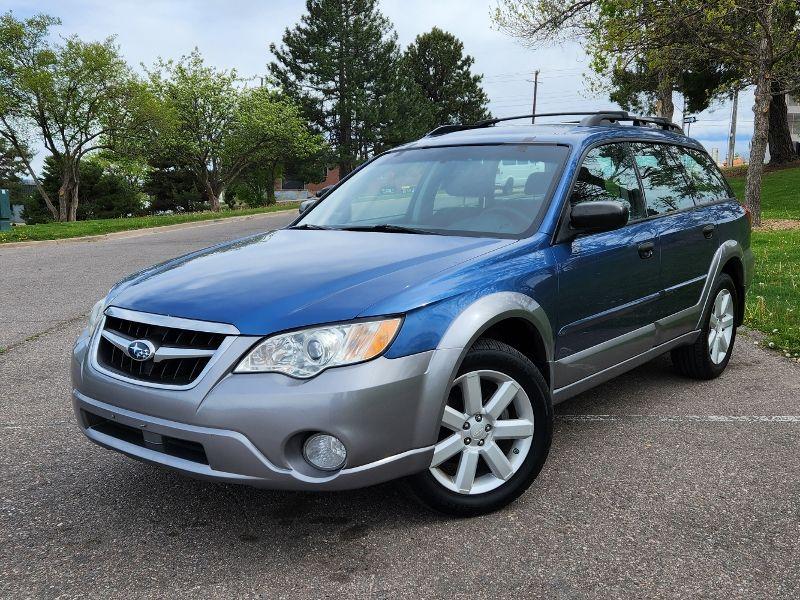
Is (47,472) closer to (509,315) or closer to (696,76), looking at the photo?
(509,315)

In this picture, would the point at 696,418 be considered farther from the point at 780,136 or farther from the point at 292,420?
the point at 780,136

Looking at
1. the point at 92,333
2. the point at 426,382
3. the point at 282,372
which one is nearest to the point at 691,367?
the point at 426,382

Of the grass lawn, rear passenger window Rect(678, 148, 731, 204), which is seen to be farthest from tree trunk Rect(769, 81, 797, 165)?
rear passenger window Rect(678, 148, 731, 204)

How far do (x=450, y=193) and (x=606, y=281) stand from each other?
96 centimetres

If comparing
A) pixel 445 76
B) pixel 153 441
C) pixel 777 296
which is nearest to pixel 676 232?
pixel 153 441

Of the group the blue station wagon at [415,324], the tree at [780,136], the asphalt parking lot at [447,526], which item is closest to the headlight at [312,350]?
the blue station wagon at [415,324]

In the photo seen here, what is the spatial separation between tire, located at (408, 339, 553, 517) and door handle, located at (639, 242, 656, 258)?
129 centimetres

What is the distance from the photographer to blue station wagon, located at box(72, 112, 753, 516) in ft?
8.99

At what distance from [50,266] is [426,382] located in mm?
10482

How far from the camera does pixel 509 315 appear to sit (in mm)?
3246

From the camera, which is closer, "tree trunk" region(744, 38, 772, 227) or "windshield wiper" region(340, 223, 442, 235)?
"windshield wiper" region(340, 223, 442, 235)

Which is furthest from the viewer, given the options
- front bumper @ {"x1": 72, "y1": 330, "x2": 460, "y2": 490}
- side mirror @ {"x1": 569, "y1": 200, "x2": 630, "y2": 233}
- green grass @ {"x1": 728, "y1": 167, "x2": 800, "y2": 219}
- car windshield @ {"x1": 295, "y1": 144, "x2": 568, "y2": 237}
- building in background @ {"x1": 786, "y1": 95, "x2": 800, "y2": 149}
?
building in background @ {"x1": 786, "y1": 95, "x2": 800, "y2": 149}

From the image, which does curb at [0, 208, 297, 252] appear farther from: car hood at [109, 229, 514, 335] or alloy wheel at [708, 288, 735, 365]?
alloy wheel at [708, 288, 735, 365]

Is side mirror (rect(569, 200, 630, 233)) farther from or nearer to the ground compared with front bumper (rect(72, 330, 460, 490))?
farther from the ground
